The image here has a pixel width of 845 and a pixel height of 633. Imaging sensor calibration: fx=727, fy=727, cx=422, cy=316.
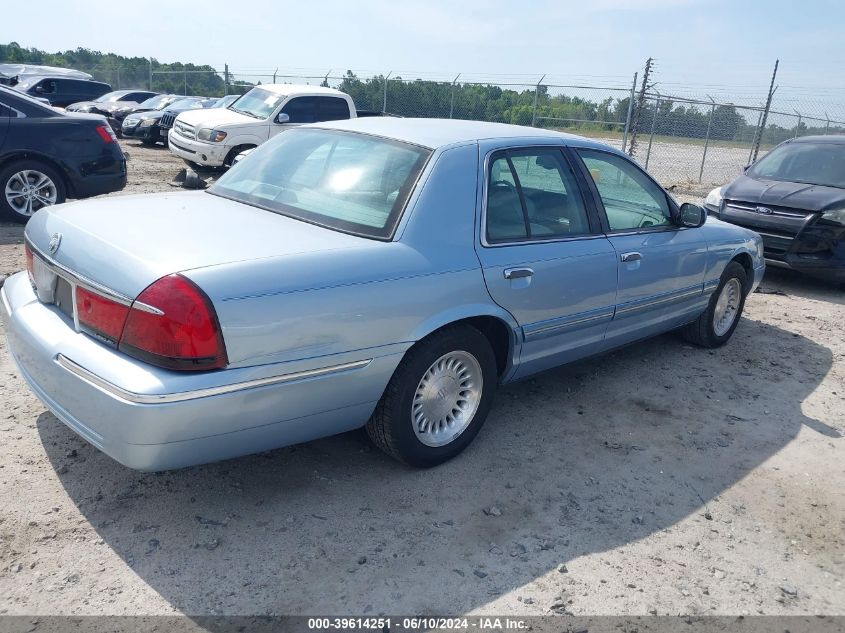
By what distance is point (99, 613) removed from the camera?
2514 mm

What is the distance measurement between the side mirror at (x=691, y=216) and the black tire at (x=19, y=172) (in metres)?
6.47

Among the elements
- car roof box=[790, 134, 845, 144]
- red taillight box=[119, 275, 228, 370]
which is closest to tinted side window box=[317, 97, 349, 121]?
car roof box=[790, 134, 845, 144]

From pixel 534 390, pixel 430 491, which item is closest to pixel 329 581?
pixel 430 491

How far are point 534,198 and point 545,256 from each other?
36 cm

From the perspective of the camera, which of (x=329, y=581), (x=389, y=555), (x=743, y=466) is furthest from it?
(x=743, y=466)

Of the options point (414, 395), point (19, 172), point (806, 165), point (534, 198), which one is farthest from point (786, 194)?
point (19, 172)

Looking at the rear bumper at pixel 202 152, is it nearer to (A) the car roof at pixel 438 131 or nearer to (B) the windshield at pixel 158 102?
(A) the car roof at pixel 438 131

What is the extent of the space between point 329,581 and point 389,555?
289 mm

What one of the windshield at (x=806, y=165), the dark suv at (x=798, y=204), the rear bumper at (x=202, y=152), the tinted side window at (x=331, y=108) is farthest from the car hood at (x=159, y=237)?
the tinted side window at (x=331, y=108)

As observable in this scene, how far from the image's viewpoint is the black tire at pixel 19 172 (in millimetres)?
7715

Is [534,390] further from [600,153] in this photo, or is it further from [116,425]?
[116,425]

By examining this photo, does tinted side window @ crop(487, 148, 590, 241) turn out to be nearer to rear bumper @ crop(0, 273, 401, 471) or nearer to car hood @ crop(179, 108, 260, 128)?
rear bumper @ crop(0, 273, 401, 471)

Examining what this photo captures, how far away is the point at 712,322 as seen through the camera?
567 centimetres

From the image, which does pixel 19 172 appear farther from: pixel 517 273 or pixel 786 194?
pixel 786 194
